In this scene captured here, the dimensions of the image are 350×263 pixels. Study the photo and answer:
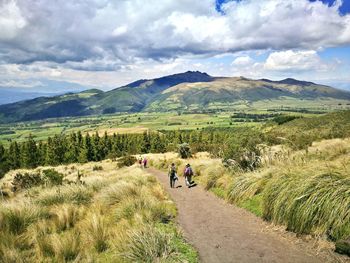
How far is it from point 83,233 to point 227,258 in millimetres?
4158

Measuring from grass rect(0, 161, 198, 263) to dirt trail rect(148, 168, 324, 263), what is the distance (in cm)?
52

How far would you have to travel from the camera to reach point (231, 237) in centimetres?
937

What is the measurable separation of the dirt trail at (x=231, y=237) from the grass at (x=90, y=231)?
0.52 metres

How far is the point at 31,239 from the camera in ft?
28.6

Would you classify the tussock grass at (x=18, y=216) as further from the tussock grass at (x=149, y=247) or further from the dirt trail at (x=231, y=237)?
the dirt trail at (x=231, y=237)

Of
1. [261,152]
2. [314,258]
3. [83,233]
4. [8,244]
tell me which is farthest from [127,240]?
[261,152]

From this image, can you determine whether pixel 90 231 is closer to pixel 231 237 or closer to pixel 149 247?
pixel 149 247

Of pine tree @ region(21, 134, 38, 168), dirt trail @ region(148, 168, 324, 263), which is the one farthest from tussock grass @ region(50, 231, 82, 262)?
pine tree @ region(21, 134, 38, 168)

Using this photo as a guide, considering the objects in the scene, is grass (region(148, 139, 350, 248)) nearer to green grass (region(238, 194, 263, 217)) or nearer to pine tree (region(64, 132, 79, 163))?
green grass (region(238, 194, 263, 217))

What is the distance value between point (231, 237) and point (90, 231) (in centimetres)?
411

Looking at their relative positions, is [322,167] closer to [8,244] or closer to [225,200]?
[225,200]

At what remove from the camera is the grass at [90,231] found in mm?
7527

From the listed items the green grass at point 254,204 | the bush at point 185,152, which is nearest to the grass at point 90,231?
the green grass at point 254,204

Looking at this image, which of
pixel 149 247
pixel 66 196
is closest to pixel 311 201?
pixel 149 247
